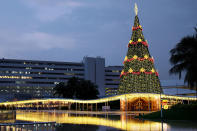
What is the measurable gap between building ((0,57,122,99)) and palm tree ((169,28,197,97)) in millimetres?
105638

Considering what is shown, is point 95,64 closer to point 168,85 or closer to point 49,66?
point 49,66

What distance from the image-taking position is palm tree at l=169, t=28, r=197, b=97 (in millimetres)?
25281

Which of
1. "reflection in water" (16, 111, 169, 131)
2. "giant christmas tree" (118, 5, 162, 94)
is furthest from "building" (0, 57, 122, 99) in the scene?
"reflection in water" (16, 111, 169, 131)

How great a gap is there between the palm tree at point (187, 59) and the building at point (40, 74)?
10564 centimetres

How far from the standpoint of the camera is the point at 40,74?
134 metres

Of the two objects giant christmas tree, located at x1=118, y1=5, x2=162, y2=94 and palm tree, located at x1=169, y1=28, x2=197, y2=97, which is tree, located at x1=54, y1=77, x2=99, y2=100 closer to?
giant christmas tree, located at x1=118, y1=5, x2=162, y2=94

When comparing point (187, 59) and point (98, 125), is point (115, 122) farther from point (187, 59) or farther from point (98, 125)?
point (187, 59)

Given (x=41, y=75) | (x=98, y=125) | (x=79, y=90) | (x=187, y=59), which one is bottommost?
(x=98, y=125)

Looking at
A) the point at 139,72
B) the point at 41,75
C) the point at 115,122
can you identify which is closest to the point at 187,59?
the point at 115,122

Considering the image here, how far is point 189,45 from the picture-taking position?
85.9ft

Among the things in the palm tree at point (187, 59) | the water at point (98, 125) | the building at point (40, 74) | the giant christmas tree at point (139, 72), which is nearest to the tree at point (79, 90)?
the giant christmas tree at point (139, 72)

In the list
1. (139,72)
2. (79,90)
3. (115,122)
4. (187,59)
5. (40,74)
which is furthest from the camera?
(40,74)

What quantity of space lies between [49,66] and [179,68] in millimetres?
114528

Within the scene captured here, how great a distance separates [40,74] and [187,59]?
11499 centimetres
